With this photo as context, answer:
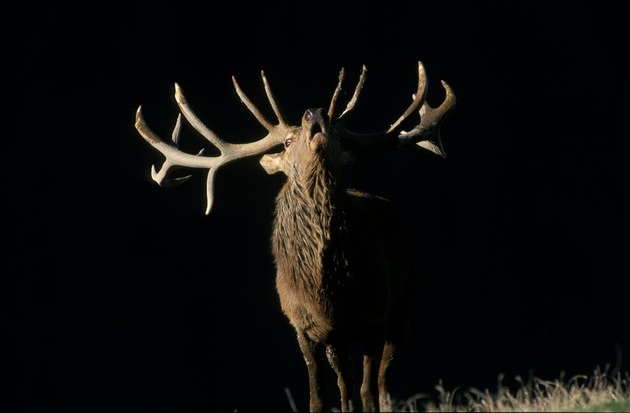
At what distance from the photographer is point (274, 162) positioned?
31.1 feet

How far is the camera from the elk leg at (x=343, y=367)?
30.7 feet

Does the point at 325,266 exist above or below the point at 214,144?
below

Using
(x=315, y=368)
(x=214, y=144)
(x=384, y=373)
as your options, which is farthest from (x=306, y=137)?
(x=384, y=373)

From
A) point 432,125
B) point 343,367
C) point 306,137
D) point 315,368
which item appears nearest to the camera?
point 306,137

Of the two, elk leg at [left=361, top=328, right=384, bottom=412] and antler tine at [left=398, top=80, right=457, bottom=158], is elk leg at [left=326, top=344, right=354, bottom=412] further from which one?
antler tine at [left=398, top=80, right=457, bottom=158]

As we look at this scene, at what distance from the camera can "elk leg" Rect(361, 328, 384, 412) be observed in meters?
9.03

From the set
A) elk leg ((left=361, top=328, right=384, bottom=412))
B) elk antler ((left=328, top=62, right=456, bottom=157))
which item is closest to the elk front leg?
elk leg ((left=361, top=328, right=384, bottom=412))

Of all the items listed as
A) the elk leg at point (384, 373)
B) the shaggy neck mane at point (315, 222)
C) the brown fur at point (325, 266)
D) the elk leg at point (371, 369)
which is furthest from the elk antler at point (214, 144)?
the elk leg at point (384, 373)

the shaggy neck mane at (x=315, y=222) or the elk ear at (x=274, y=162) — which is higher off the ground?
the elk ear at (x=274, y=162)

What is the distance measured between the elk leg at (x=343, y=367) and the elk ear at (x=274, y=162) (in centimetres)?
108

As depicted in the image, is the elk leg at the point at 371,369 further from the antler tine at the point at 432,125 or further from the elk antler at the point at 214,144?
the antler tine at the point at 432,125

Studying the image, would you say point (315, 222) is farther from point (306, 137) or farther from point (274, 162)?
point (274, 162)

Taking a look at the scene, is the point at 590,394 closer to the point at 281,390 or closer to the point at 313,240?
the point at 313,240

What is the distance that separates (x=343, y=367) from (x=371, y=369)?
1.30 feet
